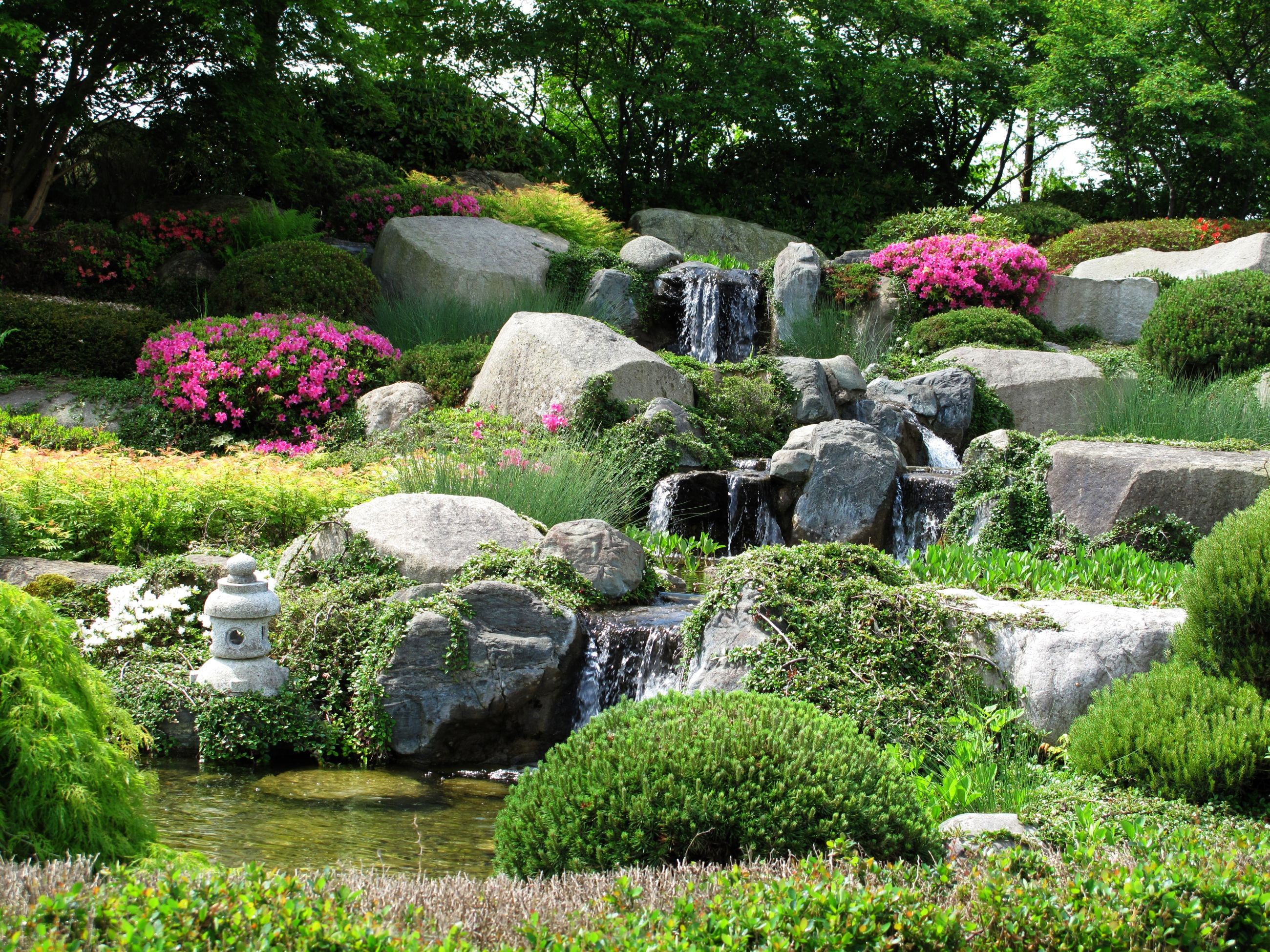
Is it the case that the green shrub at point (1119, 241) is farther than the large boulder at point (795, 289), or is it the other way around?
the green shrub at point (1119, 241)

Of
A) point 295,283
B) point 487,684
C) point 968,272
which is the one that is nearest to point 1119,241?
point 968,272

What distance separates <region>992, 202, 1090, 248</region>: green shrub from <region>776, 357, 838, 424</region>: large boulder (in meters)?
11.1

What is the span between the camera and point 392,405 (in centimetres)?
1113

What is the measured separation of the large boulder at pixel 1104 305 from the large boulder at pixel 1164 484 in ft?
30.6

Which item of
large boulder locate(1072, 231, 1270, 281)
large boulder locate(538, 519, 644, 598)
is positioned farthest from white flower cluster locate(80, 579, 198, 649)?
large boulder locate(1072, 231, 1270, 281)

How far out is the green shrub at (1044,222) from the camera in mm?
20906

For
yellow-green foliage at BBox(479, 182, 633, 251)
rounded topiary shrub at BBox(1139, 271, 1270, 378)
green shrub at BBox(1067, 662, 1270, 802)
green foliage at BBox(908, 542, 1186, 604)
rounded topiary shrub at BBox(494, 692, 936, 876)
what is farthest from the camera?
yellow-green foliage at BBox(479, 182, 633, 251)

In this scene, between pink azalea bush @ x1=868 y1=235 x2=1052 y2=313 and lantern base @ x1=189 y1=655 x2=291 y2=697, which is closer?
lantern base @ x1=189 y1=655 x2=291 y2=697

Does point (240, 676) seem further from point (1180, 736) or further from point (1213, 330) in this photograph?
point (1213, 330)

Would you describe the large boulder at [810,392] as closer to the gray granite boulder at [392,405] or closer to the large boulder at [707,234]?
the gray granite boulder at [392,405]

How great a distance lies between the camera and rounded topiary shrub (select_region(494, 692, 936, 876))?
3115 mm

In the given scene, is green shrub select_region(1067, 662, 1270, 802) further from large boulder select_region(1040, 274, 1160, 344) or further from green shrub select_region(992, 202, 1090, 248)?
green shrub select_region(992, 202, 1090, 248)

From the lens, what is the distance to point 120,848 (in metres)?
2.82

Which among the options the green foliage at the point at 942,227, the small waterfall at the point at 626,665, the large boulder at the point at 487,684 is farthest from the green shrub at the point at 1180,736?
the green foliage at the point at 942,227
